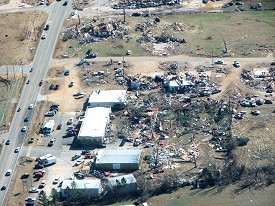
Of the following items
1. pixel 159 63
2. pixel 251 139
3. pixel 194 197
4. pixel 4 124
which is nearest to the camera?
pixel 194 197

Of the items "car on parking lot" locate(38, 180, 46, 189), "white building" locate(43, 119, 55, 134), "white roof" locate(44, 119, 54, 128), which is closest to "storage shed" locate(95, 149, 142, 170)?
"car on parking lot" locate(38, 180, 46, 189)

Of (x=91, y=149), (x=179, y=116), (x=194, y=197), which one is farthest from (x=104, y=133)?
(x=194, y=197)

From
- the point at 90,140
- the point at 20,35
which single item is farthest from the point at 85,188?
the point at 20,35

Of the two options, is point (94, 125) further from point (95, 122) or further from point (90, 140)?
point (90, 140)

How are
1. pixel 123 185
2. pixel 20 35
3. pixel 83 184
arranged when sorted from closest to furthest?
1. pixel 123 185
2. pixel 83 184
3. pixel 20 35

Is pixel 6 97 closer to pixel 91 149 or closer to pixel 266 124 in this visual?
pixel 91 149

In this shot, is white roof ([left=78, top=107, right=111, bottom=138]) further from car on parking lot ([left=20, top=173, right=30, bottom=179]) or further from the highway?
car on parking lot ([left=20, top=173, right=30, bottom=179])
